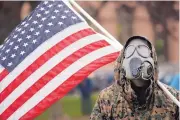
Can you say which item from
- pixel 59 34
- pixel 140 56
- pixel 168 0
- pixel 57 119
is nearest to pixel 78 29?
pixel 59 34

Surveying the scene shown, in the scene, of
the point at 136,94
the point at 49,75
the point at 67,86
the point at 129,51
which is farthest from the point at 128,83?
the point at 49,75

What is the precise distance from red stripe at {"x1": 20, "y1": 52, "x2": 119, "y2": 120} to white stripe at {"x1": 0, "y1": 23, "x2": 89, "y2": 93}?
1.07 ft

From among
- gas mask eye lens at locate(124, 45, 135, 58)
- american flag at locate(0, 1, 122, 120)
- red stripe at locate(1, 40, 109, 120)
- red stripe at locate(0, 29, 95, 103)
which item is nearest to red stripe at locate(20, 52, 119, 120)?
american flag at locate(0, 1, 122, 120)

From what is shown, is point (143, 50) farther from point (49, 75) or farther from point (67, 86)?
point (49, 75)

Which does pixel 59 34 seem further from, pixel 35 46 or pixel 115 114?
pixel 115 114

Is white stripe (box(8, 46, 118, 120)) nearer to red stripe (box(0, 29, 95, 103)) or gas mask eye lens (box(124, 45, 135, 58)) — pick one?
red stripe (box(0, 29, 95, 103))

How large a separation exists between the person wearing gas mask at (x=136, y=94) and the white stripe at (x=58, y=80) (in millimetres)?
1205

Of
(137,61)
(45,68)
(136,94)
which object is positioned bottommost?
(136,94)

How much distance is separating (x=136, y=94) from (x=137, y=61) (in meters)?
0.22

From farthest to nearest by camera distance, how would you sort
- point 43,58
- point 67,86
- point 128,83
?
point 43,58
point 67,86
point 128,83

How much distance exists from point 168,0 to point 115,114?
531 inches

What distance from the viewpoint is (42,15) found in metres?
6.11

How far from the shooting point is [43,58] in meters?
6.00

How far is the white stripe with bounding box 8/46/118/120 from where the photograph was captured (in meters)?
5.82
